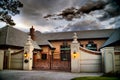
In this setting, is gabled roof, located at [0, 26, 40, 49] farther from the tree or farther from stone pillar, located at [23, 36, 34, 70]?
the tree

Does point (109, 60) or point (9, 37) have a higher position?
point (9, 37)

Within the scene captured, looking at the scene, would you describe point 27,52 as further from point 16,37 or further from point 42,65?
point 16,37

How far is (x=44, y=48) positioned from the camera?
18625 mm

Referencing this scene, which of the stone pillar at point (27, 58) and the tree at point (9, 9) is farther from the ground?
the tree at point (9, 9)

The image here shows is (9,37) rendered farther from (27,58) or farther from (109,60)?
(109,60)

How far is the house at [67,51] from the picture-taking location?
10.3 m

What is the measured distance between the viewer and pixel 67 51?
777 inches

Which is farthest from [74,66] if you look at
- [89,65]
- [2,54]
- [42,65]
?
[2,54]

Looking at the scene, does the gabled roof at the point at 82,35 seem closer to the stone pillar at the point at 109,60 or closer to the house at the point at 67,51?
the house at the point at 67,51

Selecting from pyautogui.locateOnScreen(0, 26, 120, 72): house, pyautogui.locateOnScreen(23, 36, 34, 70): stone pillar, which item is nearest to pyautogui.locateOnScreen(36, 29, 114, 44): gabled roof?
pyautogui.locateOnScreen(0, 26, 120, 72): house

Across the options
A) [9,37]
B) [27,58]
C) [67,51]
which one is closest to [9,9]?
[27,58]

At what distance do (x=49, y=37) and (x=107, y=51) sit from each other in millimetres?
12511

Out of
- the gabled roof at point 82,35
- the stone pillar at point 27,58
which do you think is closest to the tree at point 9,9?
the stone pillar at point 27,58

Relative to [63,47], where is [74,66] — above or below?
below
